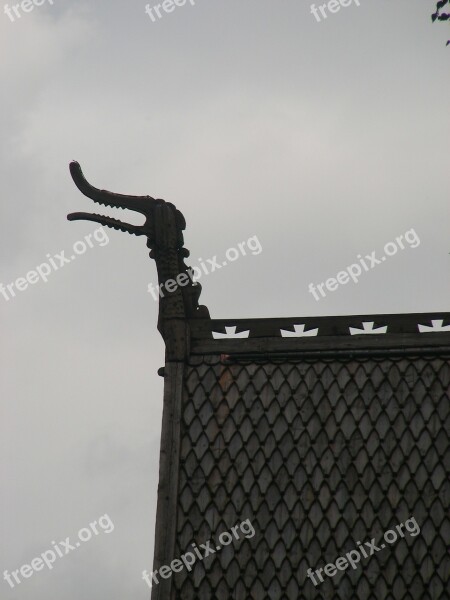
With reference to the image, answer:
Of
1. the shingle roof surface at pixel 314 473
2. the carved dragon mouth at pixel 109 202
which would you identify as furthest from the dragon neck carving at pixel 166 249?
the shingle roof surface at pixel 314 473

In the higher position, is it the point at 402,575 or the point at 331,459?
the point at 331,459

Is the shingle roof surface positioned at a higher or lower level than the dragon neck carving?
lower

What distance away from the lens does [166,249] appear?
39.0ft

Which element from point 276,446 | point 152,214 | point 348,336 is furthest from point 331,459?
point 152,214

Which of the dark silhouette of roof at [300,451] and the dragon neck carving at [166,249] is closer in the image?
the dark silhouette of roof at [300,451]

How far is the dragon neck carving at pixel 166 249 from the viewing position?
1174 centimetres

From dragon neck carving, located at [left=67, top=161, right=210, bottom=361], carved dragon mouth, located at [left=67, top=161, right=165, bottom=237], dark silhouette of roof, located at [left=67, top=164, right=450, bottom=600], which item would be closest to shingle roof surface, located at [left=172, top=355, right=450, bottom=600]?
dark silhouette of roof, located at [left=67, top=164, right=450, bottom=600]

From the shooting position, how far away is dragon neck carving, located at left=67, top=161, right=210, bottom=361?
462 inches

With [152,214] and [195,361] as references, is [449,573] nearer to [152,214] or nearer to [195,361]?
[195,361]

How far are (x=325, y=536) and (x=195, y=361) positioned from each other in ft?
7.35

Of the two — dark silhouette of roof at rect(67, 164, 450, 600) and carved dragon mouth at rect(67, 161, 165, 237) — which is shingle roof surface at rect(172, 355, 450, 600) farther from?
carved dragon mouth at rect(67, 161, 165, 237)

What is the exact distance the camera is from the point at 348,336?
1145 cm

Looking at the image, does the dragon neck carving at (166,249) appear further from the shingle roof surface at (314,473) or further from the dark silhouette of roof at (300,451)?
the shingle roof surface at (314,473)

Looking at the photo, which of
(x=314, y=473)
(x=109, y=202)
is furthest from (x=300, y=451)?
(x=109, y=202)
